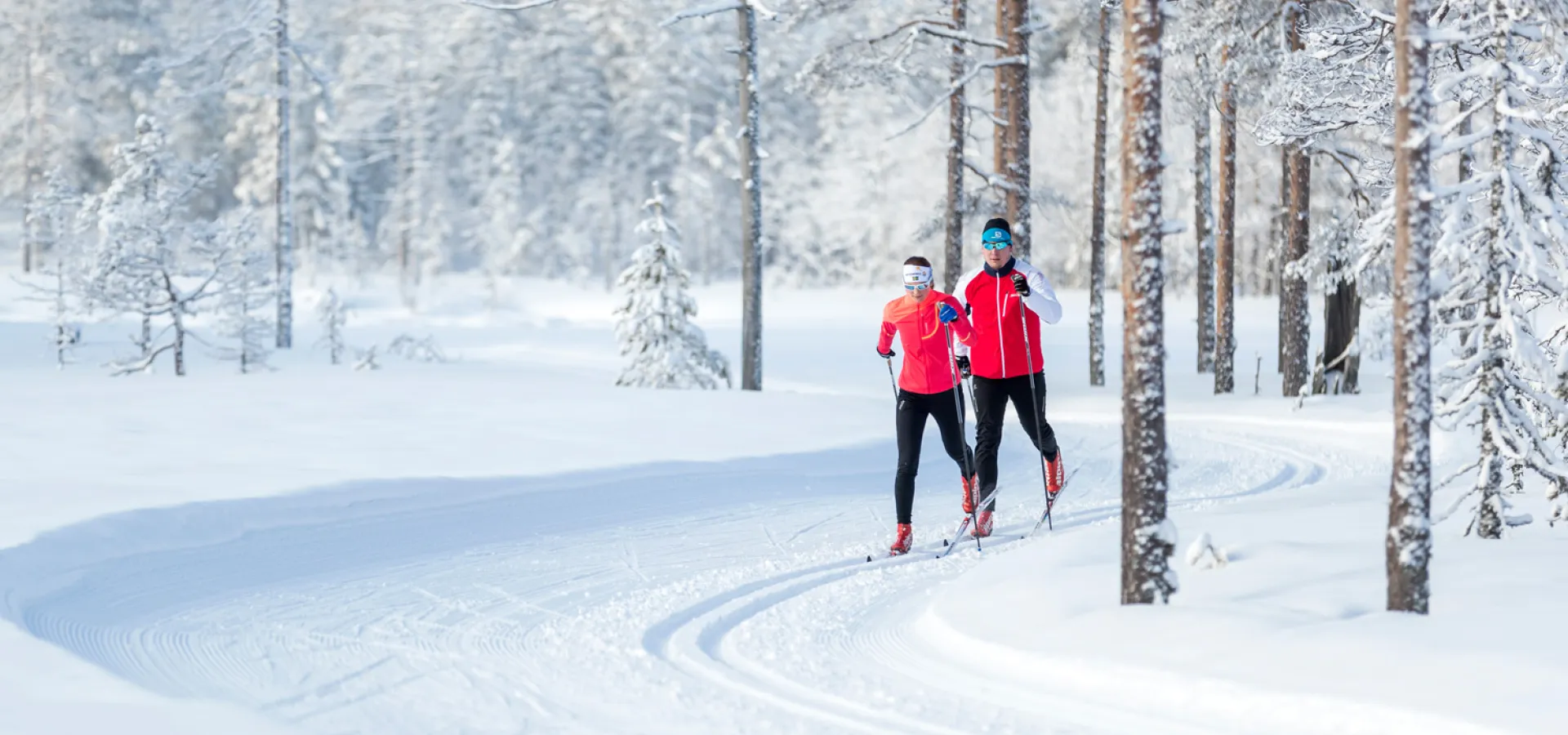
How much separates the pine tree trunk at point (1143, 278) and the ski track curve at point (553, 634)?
4.31 feet

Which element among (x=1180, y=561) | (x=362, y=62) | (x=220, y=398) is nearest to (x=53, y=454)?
(x=220, y=398)

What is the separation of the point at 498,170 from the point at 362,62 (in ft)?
28.3

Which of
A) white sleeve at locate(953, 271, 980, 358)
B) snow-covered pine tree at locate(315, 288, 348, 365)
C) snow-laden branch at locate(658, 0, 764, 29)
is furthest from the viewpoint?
snow-covered pine tree at locate(315, 288, 348, 365)

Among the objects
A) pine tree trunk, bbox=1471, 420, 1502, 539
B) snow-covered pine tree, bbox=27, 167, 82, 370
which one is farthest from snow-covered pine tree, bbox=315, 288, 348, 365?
pine tree trunk, bbox=1471, 420, 1502, 539

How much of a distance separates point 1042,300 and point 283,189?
87.5ft

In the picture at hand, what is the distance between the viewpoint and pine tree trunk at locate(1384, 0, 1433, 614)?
19.2 feet

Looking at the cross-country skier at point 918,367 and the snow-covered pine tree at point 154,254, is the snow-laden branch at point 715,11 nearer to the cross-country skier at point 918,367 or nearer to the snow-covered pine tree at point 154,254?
the cross-country skier at point 918,367

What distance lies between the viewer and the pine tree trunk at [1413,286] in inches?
230

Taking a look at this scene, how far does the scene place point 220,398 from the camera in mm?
17500

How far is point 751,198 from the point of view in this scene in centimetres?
2055

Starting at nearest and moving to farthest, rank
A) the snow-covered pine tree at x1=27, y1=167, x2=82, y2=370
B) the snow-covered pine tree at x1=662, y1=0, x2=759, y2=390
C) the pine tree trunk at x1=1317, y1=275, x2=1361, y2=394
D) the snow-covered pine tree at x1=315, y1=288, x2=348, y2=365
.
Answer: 1. the snow-covered pine tree at x1=662, y1=0, x2=759, y2=390
2. the pine tree trunk at x1=1317, y1=275, x2=1361, y2=394
3. the snow-covered pine tree at x1=27, y1=167, x2=82, y2=370
4. the snow-covered pine tree at x1=315, y1=288, x2=348, y2=365

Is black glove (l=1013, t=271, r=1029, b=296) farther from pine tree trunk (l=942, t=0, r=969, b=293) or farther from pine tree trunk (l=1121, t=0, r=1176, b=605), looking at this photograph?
pine tree trunk (l=942, t=0, r=969, b=293)

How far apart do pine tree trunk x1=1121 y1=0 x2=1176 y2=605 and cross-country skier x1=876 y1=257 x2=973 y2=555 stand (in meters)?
2.72

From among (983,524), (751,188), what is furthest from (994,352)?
(751,188)
